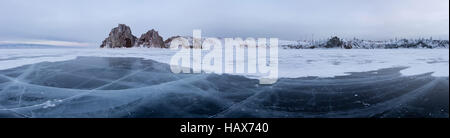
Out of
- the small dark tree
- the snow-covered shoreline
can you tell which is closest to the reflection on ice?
the snow-covered shoreline

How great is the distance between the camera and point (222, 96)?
4.08 meters

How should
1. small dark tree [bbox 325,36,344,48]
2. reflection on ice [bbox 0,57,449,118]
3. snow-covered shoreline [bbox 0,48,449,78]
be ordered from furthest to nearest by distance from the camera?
small dark tree [bbox 325,36,344,48]
snow-covered shoreline [bbox 0,48,449,78]
reflection on ice [bbox 0,57,449,118]

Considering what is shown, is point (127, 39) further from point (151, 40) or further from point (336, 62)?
point (336, 62)

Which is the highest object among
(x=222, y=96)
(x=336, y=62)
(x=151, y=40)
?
(x=151, y=40)

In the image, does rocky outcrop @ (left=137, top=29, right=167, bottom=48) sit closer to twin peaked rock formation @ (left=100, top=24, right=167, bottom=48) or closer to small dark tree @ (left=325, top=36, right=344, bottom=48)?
twin peaked rock formation @ (left=100, top=24, right=167, bottom=48)

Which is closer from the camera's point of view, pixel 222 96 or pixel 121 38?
pixel 222 96

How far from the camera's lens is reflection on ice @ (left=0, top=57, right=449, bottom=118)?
3.30m

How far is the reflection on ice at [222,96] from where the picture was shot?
3297 mm

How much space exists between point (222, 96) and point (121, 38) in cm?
3806

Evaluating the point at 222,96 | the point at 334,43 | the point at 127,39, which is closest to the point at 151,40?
the point at 127,39

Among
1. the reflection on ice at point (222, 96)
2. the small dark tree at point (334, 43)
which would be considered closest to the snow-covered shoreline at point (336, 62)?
the reflection on ice at point (222, 96)
